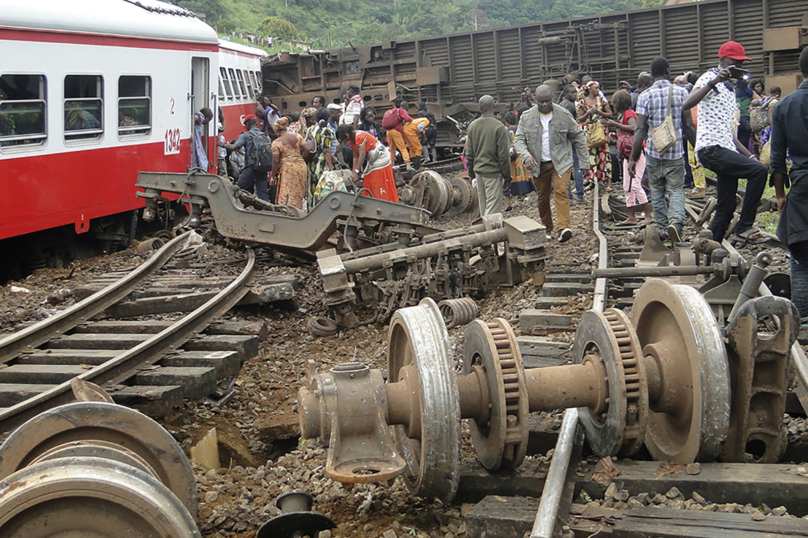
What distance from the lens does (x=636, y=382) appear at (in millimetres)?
3154

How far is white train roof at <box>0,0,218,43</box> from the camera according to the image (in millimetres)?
9070

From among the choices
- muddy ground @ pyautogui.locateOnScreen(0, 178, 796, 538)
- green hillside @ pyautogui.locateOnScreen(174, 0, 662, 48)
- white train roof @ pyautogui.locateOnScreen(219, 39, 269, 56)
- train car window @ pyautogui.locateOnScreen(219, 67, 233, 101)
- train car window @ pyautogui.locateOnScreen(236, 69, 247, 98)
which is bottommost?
muddy ground @ pyautogui.locateOnScreen(0, 178, 796, 538)

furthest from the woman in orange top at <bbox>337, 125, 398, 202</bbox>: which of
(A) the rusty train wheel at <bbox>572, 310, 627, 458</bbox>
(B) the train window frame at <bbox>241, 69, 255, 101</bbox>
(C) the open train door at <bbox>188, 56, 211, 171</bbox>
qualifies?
(B) the train window frame at <bbox>241, 69, 255, 101</bbox>

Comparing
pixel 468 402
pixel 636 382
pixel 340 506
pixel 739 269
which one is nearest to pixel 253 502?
pixel 340 506

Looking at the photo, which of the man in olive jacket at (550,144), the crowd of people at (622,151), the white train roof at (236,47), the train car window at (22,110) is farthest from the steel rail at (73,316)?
the white train roof at (236,47)

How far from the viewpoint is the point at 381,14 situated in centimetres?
5962

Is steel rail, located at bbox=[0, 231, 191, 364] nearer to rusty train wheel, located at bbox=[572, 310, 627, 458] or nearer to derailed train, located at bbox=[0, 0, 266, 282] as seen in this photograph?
derailed train, located at bbox=[0, 0, 266, 282]

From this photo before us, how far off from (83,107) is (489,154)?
5.47m

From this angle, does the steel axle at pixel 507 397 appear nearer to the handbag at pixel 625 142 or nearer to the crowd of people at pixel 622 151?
the crowd of people at pixel 622 151

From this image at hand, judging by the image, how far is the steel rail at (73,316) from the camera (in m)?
5.89

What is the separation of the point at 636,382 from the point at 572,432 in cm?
41

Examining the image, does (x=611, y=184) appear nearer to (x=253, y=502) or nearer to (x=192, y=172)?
(x=192, y=172)

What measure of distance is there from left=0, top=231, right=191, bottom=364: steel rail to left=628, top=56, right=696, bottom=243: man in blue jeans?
5.37m

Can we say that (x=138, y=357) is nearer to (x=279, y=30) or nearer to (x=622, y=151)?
(x=622, y=151)
